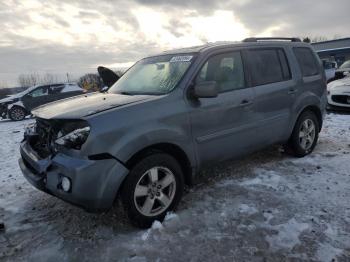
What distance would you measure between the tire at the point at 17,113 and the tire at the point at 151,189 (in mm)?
14197

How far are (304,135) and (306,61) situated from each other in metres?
1.19

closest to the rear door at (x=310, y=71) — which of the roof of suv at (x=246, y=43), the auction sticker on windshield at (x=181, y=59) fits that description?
the roof of suv at (x=246, y=43)

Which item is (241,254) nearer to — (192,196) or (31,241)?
(192,196)

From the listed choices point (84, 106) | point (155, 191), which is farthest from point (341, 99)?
point (84, 106)

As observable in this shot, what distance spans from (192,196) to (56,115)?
1.91 m

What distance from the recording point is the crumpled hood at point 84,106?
3.66 metres

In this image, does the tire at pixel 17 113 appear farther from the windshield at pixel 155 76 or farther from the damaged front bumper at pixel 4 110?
the windshield at pixel 155 76

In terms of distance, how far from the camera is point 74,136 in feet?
11.4

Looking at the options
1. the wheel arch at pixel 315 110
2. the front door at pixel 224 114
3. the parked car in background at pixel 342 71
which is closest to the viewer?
the front door at pixel 224 114

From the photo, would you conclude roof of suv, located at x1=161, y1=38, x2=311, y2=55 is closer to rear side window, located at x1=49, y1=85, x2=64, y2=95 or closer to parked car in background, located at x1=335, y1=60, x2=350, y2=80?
parked car in background, located at x1=335, y1=60, x2=350, y2=80

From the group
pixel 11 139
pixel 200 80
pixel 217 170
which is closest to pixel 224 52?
pixel 200 80

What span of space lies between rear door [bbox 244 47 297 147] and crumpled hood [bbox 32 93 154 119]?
1676 mm

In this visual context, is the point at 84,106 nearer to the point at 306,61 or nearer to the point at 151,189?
the point at 151,189

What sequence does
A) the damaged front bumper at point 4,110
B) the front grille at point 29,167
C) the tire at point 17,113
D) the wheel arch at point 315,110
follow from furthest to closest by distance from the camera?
the damaged front bumper at point 4,110, the tire at point 17,113, the wheel arch at point 315,110, the front grille at point 29,167
